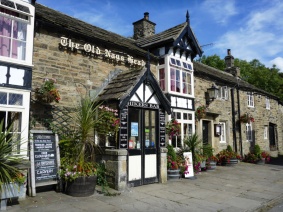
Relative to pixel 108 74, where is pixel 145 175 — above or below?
below

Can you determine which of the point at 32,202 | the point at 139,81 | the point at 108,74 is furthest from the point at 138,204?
the point at 108,74

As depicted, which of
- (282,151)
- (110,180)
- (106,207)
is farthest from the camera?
(282,151)

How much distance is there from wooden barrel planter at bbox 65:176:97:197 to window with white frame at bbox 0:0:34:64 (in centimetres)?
340

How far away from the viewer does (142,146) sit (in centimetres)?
816

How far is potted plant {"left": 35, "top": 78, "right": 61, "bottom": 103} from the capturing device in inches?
277

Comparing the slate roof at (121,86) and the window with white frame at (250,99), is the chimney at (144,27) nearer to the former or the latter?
the slate roof at (121,86)

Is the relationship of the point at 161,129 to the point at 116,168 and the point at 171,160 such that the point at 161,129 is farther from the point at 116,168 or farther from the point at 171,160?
the point at 116,168

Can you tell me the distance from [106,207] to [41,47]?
5021 mm

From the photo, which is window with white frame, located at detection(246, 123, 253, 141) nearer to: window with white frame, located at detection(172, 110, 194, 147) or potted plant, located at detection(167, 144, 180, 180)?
window with white frame, located at detection(172, 110, 194, 147)

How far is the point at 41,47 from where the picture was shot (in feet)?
25.0

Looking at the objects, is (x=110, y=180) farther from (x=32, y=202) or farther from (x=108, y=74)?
(x=108, y=74)

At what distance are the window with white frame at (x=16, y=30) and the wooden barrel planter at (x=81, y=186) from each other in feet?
11.2

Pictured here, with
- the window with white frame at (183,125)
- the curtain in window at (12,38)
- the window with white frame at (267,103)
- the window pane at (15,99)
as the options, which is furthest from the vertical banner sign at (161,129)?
the window with white frame at (267,103)

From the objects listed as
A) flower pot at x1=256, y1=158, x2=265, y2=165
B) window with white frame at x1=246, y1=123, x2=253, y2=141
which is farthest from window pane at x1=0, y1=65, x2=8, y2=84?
window with white frame at x1=246, y1=123, x2=253, y2=141
